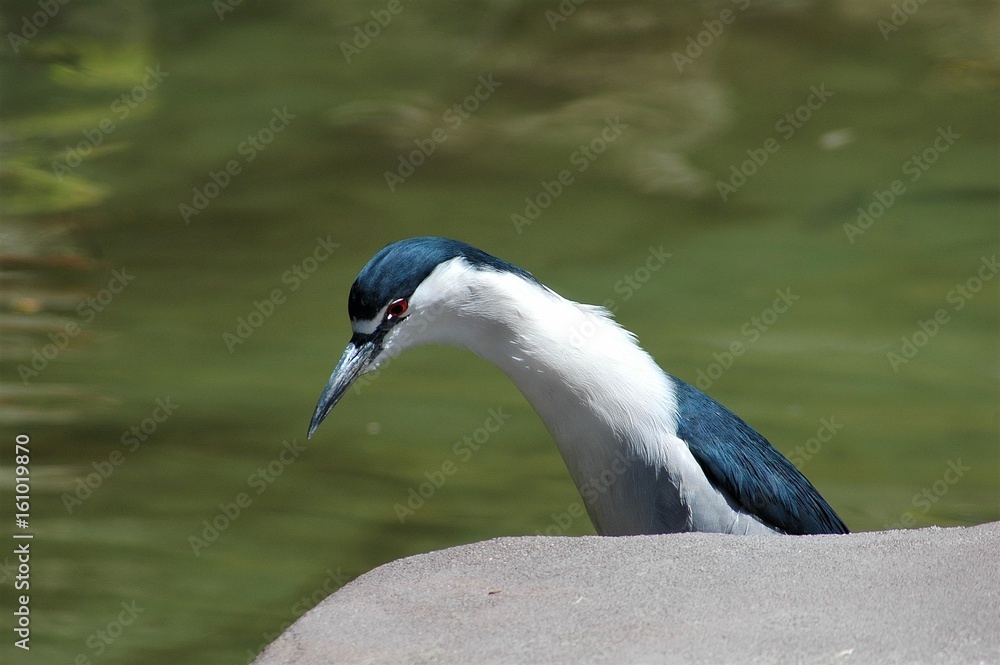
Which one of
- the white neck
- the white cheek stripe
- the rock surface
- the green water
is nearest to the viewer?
the rock surface

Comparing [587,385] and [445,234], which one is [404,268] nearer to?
[587,385]

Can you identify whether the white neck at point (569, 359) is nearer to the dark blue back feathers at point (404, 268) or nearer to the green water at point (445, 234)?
the dark blue back feathers at point (404, 268)

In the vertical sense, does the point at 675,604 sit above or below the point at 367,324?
above

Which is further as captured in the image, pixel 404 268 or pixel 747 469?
pixel 747 469

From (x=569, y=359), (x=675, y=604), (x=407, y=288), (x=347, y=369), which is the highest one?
(x=675, y=604)

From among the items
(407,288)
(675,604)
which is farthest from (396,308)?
(675,604)

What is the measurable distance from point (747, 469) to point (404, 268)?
1.21m

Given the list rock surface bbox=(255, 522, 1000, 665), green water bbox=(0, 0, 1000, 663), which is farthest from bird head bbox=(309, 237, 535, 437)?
green water bbox=(0, 0, 1000, 663)

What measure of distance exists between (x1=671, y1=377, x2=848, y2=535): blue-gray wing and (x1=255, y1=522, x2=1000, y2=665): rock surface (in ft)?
2.98

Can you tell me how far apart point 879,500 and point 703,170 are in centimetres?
341

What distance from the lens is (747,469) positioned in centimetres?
384

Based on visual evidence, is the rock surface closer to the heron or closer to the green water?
the heron

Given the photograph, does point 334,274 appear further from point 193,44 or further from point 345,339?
point 193,44

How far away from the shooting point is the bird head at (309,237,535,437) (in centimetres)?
372
